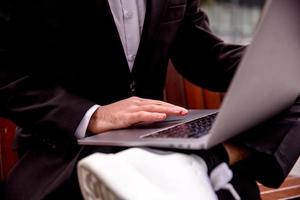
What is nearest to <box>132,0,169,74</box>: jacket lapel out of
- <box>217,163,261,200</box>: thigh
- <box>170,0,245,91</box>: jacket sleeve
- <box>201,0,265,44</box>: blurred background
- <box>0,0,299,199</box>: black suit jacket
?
<box>0,0,299,199</box>: black suit jacket

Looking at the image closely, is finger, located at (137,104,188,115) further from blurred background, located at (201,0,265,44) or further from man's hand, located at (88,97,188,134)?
blurred background, located at (201,0,265,44)

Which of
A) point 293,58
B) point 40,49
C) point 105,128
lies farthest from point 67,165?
point 293,58

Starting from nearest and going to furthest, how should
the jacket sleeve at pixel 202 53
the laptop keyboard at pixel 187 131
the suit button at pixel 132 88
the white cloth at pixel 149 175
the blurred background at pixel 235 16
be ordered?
the white cloth at pixel 149 175, the laptop keyboard at pixel 187 131, the suit button at pixel 132 88, the jacket sleeve at pixel 202 53, the blurred background at pixel 235 16

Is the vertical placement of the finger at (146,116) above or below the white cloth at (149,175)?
below

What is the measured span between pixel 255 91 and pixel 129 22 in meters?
0.45

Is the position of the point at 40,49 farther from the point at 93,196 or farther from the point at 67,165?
the point at 93,196

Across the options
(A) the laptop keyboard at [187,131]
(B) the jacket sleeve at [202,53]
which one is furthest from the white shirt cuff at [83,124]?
(B) the jacket sleeve at [202,53]

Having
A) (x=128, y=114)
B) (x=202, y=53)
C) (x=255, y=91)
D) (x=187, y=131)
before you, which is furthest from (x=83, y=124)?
(x=202, y=53)

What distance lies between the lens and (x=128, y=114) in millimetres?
588

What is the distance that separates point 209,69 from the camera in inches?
37.0

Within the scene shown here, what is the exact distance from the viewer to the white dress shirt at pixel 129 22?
32.5 inches

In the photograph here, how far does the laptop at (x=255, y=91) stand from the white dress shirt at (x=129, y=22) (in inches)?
11.2

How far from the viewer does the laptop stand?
1.30 feet

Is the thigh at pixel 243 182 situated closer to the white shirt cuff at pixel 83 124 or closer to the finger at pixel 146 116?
the finger at pixel 146 116
